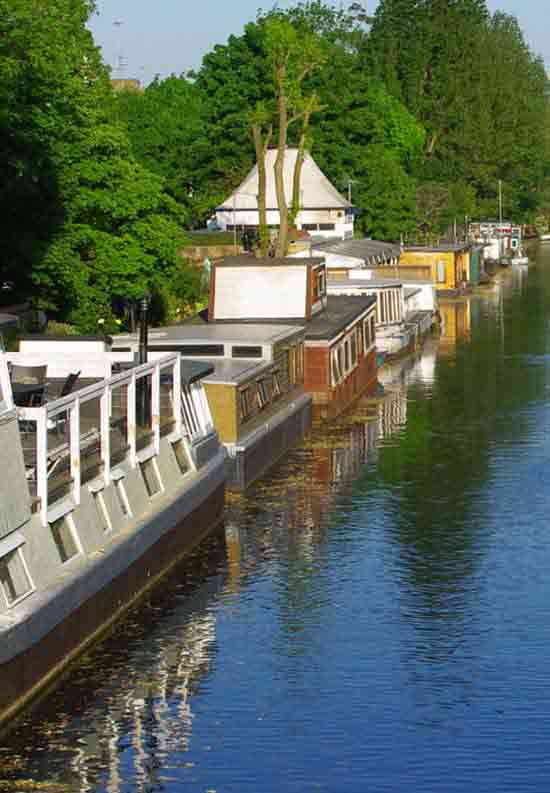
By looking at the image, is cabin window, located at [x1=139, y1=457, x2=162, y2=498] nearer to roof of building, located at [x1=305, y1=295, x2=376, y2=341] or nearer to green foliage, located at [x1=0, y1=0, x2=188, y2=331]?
roof of building, located at [x1=305, y1=295, x2=376, y2=341]

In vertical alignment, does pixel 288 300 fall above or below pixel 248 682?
above

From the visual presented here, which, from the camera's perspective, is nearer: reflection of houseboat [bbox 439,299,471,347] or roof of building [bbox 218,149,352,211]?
reflection of houseboat [bbox 439,299,471,347]

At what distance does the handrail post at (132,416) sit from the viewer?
30438mm

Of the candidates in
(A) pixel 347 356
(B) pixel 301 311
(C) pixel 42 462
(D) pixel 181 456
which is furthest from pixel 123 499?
(A) pixel 347 356

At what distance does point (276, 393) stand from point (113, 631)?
1809cm

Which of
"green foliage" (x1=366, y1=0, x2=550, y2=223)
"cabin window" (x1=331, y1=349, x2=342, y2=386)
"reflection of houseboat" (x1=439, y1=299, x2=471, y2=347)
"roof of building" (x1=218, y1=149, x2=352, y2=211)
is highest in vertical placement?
"green foliage" (x1=366, y1=0, x2=550, y2=223)

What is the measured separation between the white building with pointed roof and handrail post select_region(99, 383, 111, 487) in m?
94.6

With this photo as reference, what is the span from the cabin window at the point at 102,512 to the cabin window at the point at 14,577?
4.21 metres

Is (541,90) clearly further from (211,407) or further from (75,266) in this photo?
(211,407)

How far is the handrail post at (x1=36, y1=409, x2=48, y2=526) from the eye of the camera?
24344mm

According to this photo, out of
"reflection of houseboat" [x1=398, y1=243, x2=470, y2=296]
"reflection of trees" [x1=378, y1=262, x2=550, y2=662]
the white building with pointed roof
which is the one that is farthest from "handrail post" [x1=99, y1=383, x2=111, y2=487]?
the white building with pointed roof

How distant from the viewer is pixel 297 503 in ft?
133

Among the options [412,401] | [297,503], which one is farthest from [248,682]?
[412,401]

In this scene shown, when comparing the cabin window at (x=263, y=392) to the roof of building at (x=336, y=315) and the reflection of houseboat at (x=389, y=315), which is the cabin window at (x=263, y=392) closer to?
the roof of building at (x=336, y=315)
